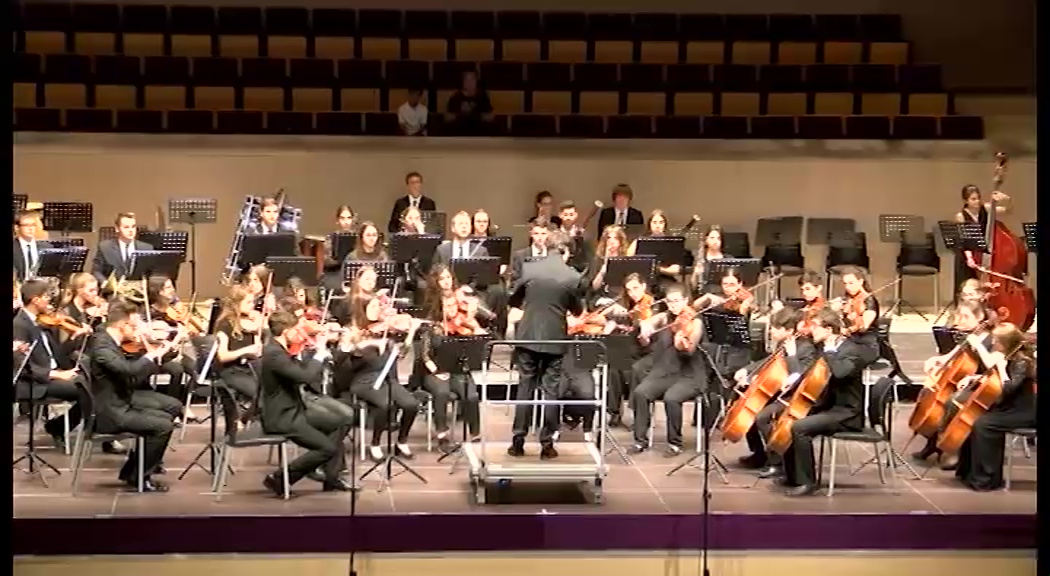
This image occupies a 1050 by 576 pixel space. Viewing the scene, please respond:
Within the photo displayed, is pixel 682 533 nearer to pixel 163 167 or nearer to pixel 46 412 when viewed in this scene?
pixel 46 412

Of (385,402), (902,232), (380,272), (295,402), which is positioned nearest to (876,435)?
(385,402)

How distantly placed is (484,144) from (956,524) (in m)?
6.90

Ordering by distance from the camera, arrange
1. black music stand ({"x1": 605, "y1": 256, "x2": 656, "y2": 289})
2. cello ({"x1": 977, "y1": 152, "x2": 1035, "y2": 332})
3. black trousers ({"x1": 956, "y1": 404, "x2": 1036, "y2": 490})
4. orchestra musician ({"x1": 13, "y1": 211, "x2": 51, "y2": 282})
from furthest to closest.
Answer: cello ({"x1": 977, "y1": 152, "x2": 1035, "y2": 332})
black music stand ({"x1": 605, "y1": 256, "x2": 656, "y2": 289})
orchestra musician ({"x1": 13, "y1": 211, "x2": 51, "y2": 282})
black trousers ({"x1": 956, "y1": 404, "x2": 1036, "y2": 490})

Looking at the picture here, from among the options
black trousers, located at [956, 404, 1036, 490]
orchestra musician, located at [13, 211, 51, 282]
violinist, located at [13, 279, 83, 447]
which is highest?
orchestra musician, located at [13, 211, 51, 282]

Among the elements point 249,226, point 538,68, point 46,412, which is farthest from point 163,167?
point 46,412

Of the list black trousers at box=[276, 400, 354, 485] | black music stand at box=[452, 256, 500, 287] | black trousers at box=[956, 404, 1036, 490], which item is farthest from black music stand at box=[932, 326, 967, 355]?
black trousers at box=[276, 400, 354, 485]

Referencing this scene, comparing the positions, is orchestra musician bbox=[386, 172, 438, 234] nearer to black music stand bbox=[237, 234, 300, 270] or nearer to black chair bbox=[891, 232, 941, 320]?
black music stand bbox=[237, 234, 300, 270]

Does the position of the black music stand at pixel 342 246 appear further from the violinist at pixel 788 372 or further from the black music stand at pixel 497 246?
the violinist at pixel 788 372

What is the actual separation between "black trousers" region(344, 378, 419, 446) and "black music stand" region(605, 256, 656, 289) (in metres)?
1.61

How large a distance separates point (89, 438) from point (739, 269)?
158 inches

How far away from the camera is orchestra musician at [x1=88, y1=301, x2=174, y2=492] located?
7406 millimetres

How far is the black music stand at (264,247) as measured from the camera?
9867 millimetres

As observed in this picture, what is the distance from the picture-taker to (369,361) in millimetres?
8031

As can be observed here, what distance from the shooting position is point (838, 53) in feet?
46.2
